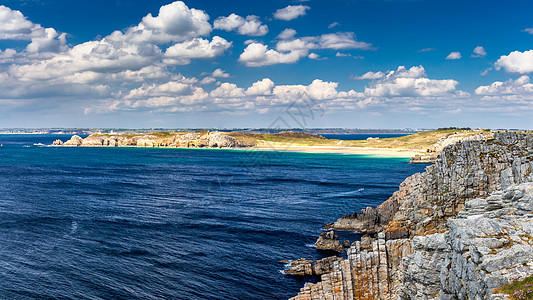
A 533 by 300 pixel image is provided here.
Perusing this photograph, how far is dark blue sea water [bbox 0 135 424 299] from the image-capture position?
43.5m

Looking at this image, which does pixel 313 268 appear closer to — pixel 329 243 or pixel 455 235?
pixel 329 243

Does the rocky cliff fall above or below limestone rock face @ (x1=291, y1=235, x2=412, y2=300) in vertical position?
above

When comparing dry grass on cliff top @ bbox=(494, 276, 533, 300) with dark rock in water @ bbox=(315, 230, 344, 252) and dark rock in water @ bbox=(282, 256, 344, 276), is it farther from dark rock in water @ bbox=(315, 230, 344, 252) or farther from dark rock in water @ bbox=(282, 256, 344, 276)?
dark rock in water @ bbox=(315, 230, 344, 252)

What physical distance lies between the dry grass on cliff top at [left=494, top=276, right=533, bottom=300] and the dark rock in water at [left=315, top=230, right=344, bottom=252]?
1483 inches

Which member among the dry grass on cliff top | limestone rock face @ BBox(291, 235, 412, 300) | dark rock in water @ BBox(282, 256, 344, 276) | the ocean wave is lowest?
dark rock in water @ BBox(282, 256, 344, 276)

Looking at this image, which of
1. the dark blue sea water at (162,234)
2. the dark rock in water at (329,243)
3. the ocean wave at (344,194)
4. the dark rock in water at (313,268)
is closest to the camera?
the dark blue sea water at (162,234)

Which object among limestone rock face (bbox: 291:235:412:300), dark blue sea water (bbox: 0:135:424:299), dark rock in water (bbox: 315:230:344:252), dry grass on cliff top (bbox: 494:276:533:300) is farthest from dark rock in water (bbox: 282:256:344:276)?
dry grass on cliff top (bbox: 494:276:533:300)

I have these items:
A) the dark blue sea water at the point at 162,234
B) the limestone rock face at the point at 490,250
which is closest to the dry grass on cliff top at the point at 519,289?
the limestone rock face at the point at 490,250

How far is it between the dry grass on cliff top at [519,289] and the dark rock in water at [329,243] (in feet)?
124

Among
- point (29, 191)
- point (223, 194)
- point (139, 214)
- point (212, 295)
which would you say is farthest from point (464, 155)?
point (29, 191)

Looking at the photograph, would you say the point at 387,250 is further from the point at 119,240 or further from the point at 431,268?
the point at 119,240

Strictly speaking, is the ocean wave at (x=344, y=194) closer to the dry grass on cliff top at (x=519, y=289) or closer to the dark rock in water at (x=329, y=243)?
the dark rock in water at (x=329, y=243)

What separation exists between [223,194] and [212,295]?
A: 198ft

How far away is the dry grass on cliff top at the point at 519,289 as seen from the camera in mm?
15977
